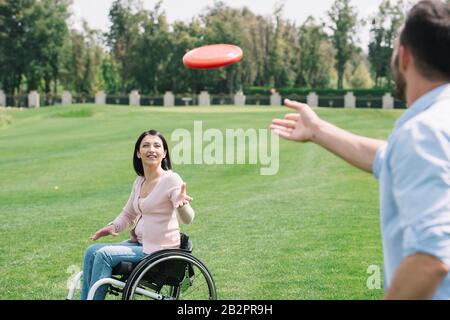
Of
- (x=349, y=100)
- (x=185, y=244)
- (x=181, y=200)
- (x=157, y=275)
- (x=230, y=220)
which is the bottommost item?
(x=349, y=100)

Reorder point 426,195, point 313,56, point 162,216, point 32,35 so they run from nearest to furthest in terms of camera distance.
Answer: point 426,195 → point 162,216 → point 32,35 → point 313,56

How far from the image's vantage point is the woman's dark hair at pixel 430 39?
231 centimetres

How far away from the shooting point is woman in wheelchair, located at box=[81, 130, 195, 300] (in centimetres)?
514

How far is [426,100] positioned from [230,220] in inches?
353

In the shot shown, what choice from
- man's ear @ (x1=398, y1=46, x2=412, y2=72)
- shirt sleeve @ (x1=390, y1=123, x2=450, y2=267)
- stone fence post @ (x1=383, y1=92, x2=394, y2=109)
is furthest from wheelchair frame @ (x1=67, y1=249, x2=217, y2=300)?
stone fence post @ (x1=383, y1=92, x2=394, y2=109)

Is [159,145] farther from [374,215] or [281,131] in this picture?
[374,215]

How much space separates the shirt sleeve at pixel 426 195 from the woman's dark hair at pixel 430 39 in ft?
0.95

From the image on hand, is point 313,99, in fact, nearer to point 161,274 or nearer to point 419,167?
point 161,274

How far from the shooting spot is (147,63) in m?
80.9

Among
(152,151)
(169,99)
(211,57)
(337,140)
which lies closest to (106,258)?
(152,151)

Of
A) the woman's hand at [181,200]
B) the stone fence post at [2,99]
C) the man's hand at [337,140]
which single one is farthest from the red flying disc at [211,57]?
the stone fence post at [2,99]

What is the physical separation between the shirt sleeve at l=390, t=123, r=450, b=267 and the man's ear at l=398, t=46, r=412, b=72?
1.04 ft

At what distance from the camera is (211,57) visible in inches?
248
